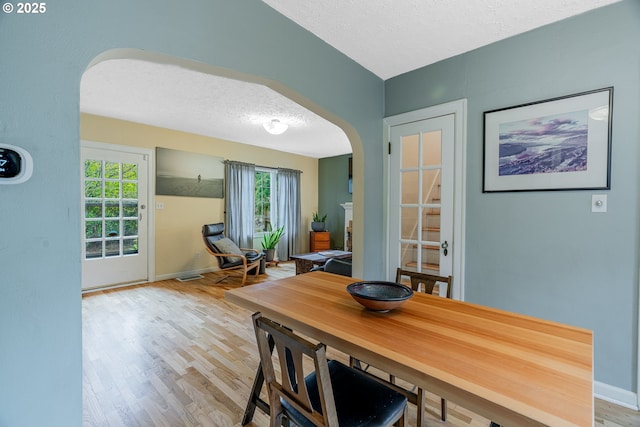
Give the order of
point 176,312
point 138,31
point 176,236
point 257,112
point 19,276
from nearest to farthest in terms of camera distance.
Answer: point 19,276, point 138,31, point 176,312, point 257,112, point 176,236

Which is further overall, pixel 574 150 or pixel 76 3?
pixel 574 150

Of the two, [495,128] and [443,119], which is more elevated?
[443,119]

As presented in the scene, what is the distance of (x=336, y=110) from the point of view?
2.33 m

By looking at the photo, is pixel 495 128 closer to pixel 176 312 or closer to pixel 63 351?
pixel 63 351

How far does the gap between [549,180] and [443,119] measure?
2.95 feet


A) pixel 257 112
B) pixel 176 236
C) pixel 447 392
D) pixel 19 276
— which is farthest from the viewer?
pixel 176 236

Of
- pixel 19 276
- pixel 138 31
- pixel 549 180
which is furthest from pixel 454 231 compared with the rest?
pixel 19 276

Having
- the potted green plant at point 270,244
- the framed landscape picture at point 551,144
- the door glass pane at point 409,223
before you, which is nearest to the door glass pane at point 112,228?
the potted green plant at point 270,244

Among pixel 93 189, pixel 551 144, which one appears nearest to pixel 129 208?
pixel 93 189

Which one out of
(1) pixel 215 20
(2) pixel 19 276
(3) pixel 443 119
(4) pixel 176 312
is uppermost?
(1) pixel 215 20

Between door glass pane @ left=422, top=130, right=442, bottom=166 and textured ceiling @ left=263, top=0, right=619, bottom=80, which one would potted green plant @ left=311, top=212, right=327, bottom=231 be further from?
textured ceiling @ left=263, top=0, right=619, bottom=80

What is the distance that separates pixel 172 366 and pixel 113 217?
2.94 metres

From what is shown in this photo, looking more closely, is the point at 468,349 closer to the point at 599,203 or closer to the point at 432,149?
the point at 599,203

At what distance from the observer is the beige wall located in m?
4.02
